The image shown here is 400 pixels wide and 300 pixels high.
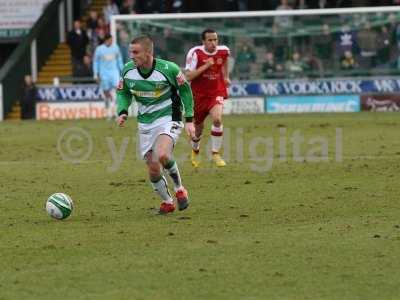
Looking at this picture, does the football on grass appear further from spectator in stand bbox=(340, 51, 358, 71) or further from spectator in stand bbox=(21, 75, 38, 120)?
spectator in stand bbox=(340, 51, 358, 71)

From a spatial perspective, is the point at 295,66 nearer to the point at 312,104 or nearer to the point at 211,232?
the point at 312,104

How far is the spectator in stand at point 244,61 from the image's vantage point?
31922 mm

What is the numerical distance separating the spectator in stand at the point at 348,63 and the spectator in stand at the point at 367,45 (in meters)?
0.20

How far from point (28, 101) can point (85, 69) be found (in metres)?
2.34

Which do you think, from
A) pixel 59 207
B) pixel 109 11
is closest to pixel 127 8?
pixel 109 11

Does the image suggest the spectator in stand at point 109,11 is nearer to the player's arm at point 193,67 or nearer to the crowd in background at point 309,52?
the crowd in background at point 309,52

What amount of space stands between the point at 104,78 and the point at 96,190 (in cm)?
1390

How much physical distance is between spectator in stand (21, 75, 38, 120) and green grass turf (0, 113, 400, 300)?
11.4 m

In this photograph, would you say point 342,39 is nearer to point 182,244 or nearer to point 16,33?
point 16,33

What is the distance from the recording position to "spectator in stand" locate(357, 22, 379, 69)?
32062 millimetres

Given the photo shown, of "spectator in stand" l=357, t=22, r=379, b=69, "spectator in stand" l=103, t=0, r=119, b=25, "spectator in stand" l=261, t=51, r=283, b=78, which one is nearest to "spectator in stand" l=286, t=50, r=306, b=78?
"spectator in stand" l=261, t=51, r=283, b=78

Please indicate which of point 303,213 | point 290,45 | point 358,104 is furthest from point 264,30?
point 303,213

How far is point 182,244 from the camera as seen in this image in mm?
10406

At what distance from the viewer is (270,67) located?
32.1m
